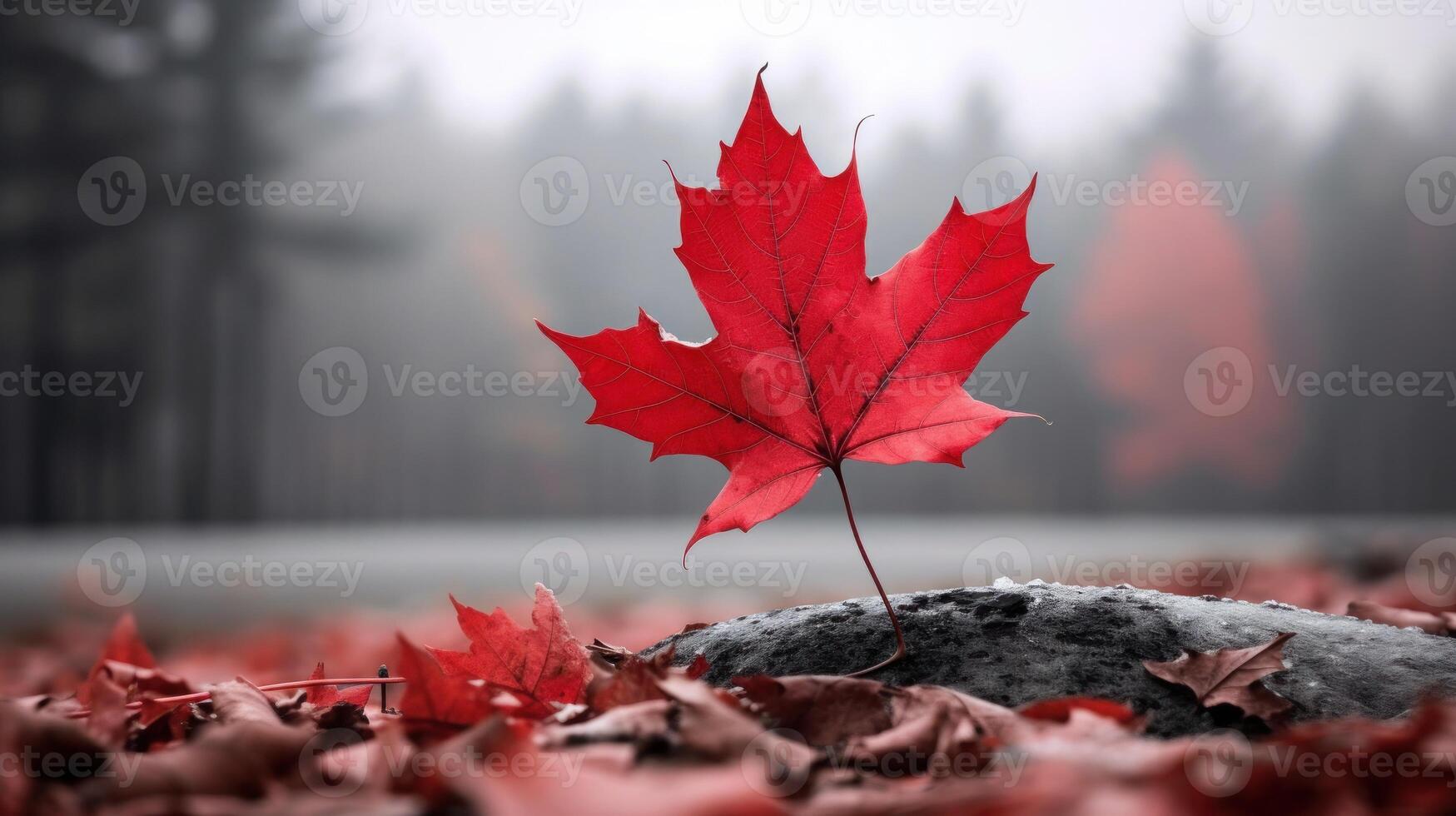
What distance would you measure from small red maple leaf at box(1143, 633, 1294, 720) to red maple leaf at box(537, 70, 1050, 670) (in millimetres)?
246

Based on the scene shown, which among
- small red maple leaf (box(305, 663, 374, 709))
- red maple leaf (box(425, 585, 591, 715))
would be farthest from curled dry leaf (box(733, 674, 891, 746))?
small red maple leaf (box(305, 663, 374, 709))

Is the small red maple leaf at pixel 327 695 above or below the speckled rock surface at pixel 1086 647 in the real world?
below

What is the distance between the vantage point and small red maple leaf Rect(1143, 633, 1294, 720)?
65 cm

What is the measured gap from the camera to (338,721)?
711 mm

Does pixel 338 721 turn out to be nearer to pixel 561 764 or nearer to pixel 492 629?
pixel 492 629

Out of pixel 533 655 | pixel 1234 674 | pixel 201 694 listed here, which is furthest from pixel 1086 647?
pixel 201 694

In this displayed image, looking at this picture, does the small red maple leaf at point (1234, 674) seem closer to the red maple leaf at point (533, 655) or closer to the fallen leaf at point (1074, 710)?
the fallen leaf at point (1074, 710)

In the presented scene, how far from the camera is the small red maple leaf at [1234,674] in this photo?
2.13ft

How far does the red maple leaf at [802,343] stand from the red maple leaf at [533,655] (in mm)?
175

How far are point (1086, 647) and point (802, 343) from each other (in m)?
0.41

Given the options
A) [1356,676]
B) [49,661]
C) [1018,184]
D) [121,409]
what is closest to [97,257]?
[121,409]

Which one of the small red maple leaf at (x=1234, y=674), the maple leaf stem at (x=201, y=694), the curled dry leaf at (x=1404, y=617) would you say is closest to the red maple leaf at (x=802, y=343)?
the small red maple leaf at (x=1234, y=674)

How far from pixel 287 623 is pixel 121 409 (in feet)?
10.1

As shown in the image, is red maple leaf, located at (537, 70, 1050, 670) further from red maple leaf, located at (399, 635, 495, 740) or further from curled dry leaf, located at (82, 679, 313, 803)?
curled dry leaf, located at (82, 679, 313, 803)
